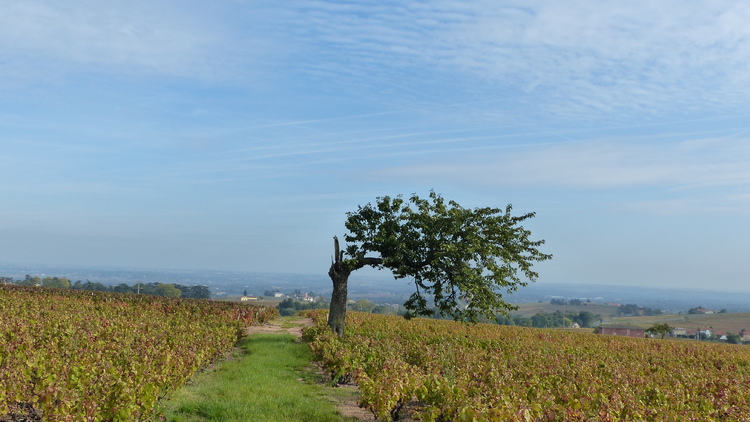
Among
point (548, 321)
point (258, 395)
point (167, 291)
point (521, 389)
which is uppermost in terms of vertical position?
point (521, 389)

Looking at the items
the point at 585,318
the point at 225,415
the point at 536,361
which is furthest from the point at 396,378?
the point at 585,318

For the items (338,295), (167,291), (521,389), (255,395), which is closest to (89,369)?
(255,395)

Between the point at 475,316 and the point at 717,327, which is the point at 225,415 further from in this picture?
the point at 717,327

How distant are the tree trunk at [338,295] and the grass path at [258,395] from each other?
5.73m

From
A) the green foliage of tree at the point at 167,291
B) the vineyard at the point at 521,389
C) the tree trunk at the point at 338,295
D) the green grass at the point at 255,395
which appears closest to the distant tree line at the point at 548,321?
the green foliage of tree at the point at 167,291

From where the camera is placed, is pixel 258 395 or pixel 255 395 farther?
pixel 258 395

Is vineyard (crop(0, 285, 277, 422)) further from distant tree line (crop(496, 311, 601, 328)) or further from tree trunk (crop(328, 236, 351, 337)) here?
distant tree line (crop(496, 311, 601, 328))

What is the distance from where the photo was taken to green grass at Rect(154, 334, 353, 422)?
1164 cm

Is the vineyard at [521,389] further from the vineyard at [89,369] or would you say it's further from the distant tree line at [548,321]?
the distant tree line at [548,321]

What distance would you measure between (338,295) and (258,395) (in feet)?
44.6

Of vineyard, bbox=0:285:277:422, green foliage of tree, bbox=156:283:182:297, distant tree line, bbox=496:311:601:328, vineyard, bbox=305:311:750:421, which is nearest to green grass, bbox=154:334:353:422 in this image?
vineyard, bbox=0:285:277:422

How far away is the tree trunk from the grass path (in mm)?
5730

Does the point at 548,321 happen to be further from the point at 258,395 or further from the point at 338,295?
the point at 258,395

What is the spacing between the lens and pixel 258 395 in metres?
13.5
